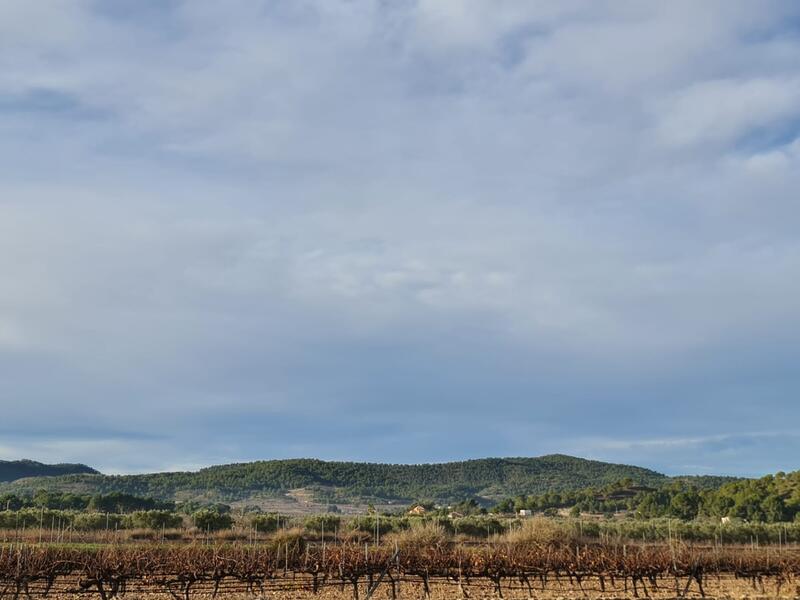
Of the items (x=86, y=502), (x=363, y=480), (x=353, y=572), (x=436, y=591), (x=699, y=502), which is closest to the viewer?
(x=353, y=572)

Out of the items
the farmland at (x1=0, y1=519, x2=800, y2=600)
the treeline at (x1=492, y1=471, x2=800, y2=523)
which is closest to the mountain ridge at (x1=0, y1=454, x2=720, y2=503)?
the treeline at (x1=492, y1=471, x2=800, y2=523)

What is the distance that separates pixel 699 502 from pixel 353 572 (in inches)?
2224

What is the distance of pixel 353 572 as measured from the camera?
25109 millimetres

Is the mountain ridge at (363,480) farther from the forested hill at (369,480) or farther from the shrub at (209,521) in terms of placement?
the shrub at (209,521)

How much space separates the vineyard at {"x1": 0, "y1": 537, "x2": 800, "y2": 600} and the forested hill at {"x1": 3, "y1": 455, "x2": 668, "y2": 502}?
80.6 metres

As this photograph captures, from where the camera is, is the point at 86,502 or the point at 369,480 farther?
the point at 369,480

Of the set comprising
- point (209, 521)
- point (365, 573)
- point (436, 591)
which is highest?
point (209, 521)

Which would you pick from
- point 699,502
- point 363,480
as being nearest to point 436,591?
point 699,502

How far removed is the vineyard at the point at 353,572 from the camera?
79.4ft

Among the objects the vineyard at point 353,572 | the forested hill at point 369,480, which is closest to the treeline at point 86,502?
the forested hill at point 369,480

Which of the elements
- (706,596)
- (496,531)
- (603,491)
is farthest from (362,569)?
(603,491)

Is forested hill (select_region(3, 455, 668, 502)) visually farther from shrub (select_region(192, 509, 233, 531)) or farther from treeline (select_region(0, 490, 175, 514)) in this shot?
shrub (select_region(192, 509, 233, 531))

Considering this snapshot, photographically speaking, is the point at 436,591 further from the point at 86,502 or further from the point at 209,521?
the point at 86,502

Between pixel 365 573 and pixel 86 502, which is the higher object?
pixel 86 502
